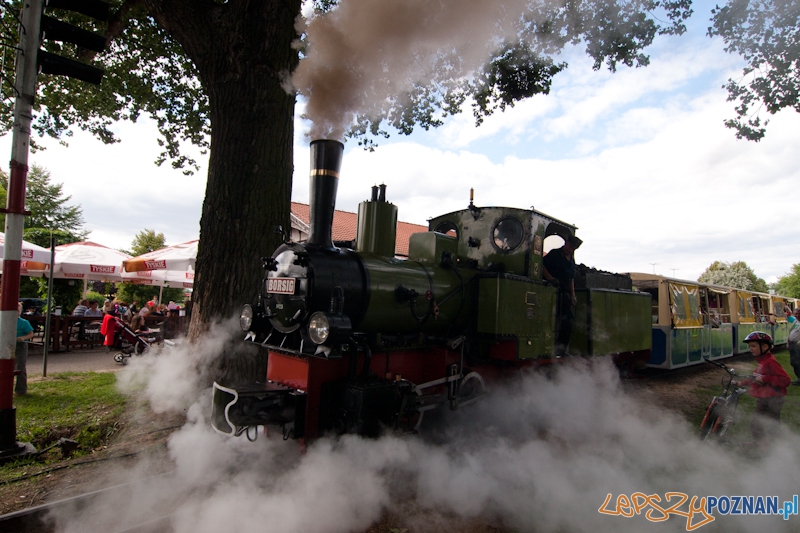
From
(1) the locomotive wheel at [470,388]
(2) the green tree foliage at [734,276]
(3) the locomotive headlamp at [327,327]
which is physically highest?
(2) the green tree foliage at [734,276]

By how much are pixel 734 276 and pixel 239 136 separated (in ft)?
230

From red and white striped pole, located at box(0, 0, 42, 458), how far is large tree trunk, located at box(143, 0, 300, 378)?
57.0 inches

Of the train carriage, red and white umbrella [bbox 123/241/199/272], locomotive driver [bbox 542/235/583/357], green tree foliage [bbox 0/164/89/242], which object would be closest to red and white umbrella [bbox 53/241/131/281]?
red and white umbrella [bbox 123/241/199/272]

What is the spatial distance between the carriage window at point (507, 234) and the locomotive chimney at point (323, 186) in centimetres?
226

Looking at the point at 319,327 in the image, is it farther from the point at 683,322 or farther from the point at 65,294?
the point at 65,294

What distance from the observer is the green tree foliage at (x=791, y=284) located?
70994 millimetres

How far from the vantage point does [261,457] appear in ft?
11.5

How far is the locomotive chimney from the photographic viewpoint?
11.7 feet

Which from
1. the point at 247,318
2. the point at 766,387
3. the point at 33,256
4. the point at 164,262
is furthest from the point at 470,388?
the point at 33,256

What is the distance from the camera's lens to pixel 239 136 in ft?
15.9

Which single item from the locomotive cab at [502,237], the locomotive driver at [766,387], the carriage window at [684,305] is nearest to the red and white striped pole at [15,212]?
the locomotive cab at [502,237]

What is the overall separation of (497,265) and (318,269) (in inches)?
90.0

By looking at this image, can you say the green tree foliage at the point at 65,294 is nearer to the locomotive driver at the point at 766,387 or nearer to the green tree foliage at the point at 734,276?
the locomotive driver at the point at 766,387

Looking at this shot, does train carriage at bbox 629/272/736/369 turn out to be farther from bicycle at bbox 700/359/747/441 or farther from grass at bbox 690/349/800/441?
bicycle at bbox 700/359/747/441
